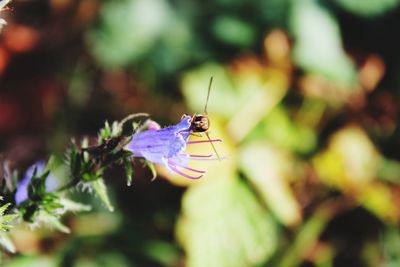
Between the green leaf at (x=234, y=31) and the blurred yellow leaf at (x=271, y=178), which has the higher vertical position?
the green leaf at (x=234, y=31)

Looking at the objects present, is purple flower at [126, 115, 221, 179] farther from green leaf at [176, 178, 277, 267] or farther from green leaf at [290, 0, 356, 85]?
green leaf at [290, 0, 356, 85]

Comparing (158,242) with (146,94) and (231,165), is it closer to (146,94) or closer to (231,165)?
(231,165)

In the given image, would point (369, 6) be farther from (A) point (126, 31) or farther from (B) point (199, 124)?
(B) point (199, 124)

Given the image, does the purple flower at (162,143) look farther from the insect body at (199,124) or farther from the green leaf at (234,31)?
the green leaf at (234,31)

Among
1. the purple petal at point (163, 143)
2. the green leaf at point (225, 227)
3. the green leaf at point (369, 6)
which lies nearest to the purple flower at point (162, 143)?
the purple petal at point (163, 143)

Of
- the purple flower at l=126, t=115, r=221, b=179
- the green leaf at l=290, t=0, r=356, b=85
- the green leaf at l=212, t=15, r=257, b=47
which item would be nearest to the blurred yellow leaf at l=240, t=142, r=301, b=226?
the green leaf at l=290, t=0, r=356, b=85

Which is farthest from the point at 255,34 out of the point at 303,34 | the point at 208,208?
the point at 208,208

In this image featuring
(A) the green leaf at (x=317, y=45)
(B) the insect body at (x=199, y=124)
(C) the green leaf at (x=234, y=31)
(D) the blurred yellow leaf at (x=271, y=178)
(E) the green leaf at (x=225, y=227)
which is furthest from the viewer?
(C) the green leaf at (x=234, y=31)

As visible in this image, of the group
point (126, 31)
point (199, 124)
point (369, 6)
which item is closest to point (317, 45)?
point (369, 6)
